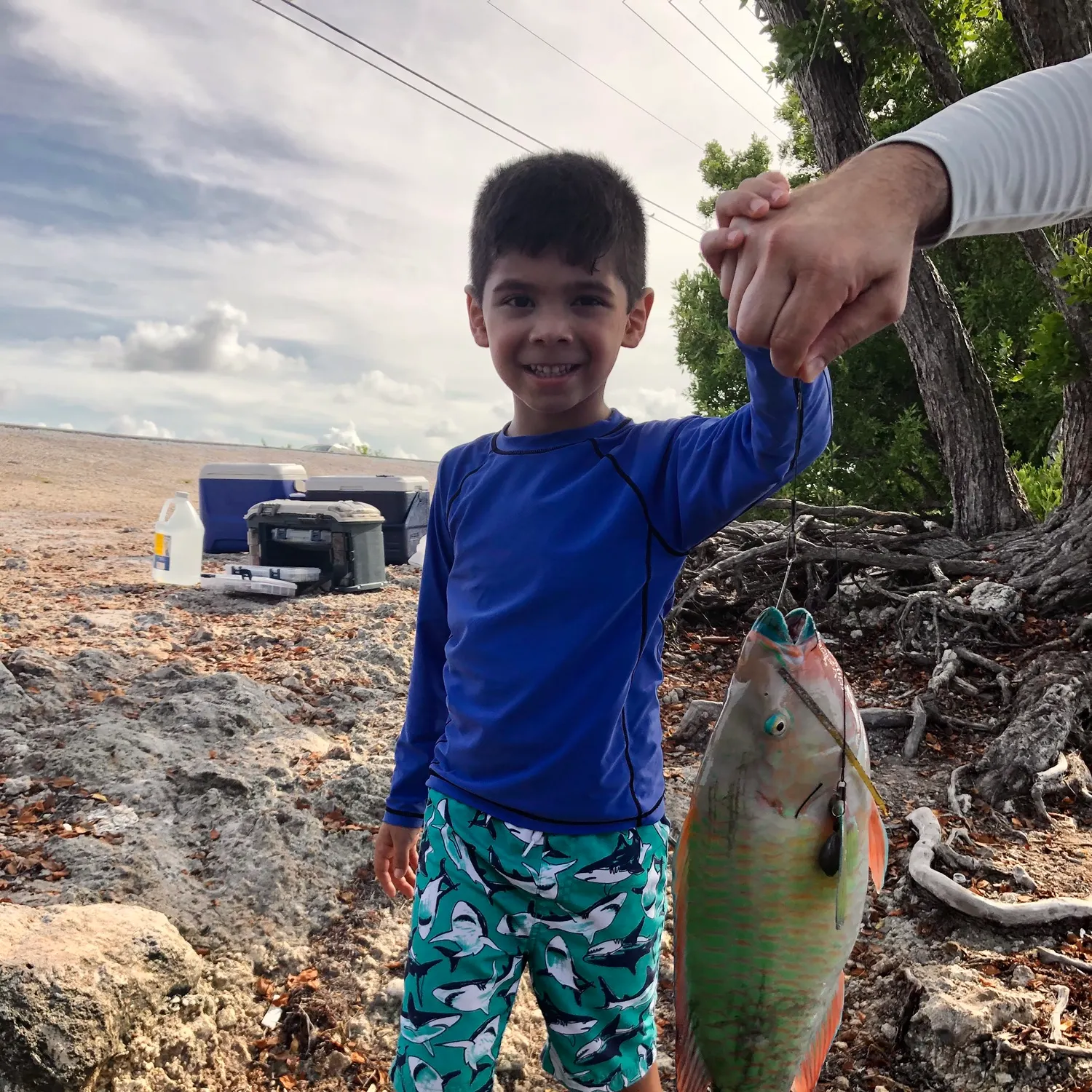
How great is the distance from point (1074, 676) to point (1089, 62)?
156 inches

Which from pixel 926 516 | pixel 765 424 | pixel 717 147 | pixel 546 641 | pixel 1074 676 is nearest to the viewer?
pixel 765 424

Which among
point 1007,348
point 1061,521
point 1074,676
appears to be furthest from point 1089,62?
point 1007,348

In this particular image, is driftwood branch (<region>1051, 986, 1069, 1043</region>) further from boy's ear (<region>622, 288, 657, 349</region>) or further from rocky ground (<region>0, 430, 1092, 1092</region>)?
boy's ear (<region>622, 288, 657, 349</region>)

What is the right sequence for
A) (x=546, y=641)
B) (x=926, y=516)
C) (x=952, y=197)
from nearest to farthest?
(x=952, y=197)
(x=546, y=641)
(x=926, y=516)

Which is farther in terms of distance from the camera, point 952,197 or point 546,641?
point 546,641

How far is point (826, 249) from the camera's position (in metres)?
0.94

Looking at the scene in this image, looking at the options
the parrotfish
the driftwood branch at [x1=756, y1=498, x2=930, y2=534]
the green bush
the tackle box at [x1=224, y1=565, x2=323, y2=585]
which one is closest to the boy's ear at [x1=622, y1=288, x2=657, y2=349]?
the parrotfish

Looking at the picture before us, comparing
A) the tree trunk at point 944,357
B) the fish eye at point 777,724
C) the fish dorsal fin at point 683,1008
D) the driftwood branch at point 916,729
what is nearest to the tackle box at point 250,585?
the driftwood branch at point 916,729

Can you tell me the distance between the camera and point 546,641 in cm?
171

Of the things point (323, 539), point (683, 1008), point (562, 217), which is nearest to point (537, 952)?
point (683, 1008)

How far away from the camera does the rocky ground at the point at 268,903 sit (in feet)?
7.44

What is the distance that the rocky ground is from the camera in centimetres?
227

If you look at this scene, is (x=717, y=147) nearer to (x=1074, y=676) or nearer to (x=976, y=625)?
(x=976, y=625)

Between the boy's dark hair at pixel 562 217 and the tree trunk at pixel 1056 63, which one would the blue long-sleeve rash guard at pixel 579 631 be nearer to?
the boy's dark hair at pixel 562 217
